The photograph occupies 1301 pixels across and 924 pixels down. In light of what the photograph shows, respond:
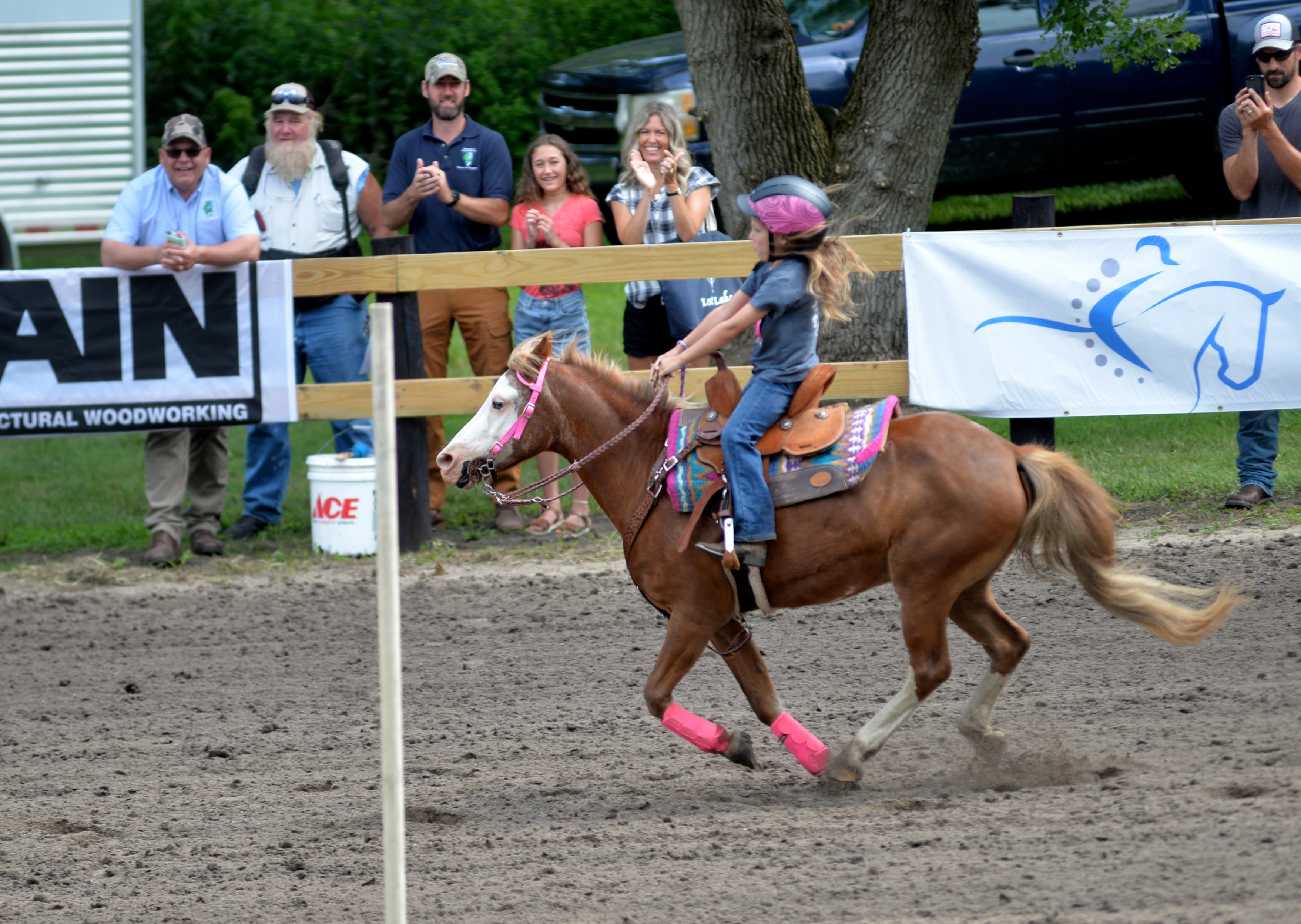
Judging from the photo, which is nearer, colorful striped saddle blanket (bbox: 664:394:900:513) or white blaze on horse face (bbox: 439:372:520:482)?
colorful striped saddle blanket (bbox: 664:394:900:513)

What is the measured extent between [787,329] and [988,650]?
58.7 inches

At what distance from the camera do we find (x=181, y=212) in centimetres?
845

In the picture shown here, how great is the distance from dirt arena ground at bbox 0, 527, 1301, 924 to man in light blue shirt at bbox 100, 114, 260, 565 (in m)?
0.75

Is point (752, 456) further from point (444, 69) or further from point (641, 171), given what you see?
point (444, 69)

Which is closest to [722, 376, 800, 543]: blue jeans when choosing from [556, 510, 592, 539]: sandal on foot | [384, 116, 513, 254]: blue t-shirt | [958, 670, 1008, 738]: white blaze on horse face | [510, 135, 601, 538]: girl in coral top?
[958, 670, 1008, 738]: white blaze on horse face

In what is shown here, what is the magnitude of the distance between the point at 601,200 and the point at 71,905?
32.0 feet

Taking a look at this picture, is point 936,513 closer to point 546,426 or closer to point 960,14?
point 546,426

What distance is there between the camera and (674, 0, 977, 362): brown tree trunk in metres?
9.39

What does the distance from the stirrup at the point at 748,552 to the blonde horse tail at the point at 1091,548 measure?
0.98 meters

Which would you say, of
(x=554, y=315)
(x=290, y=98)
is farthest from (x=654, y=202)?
(x=290, y=98)

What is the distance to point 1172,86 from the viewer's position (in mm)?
12492

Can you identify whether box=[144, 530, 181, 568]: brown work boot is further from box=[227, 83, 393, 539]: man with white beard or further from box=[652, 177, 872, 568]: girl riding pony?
box=[652, 177, 872, 568]: girl riding pony

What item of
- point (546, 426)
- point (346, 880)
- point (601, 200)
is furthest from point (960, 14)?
point (346, 880)

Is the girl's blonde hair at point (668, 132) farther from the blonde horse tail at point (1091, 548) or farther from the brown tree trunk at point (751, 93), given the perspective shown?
the blonde horse tail at point (1091, 548)
